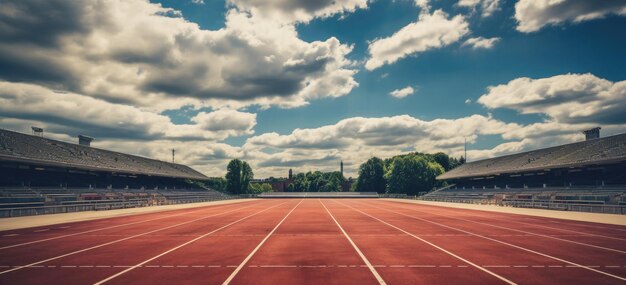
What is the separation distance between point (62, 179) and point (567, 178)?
192 ft

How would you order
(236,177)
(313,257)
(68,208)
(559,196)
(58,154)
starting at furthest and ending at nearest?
(236,177) < (58,154) < (559,196) < (68,208) < (313,257)

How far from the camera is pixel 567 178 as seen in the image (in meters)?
41.9

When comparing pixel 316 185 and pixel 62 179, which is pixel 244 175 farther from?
pixel 62 179

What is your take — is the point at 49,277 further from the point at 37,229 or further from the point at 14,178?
the point at 14,178

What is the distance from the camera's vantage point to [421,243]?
13695mm

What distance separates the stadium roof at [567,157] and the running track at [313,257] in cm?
2223

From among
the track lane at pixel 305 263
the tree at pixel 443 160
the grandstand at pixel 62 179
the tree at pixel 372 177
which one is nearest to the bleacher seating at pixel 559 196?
the track lane at pixel 305 263

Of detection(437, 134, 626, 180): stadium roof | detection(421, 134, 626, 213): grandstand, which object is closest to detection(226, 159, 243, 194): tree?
detection(421, 134, 626, 213): grandstand

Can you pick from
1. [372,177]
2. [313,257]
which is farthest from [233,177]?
[313,257]

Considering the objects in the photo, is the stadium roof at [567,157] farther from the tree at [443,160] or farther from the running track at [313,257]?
the tree at [443,160]

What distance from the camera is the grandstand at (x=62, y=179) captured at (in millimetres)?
29250

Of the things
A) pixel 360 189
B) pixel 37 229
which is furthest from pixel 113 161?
pixel 360 189

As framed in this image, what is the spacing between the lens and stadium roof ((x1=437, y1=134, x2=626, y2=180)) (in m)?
34.1

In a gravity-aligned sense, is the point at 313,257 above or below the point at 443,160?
below
